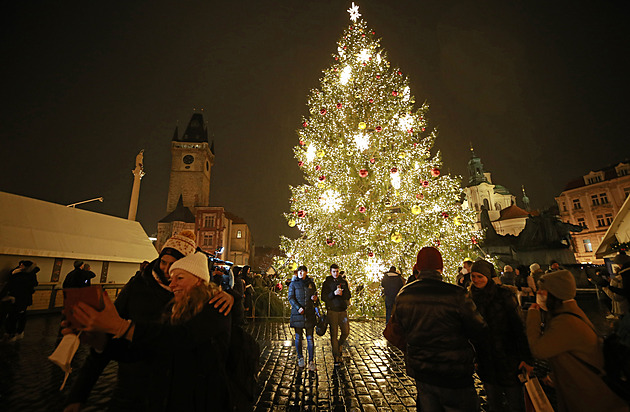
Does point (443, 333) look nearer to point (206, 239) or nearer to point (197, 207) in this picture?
point (206, 239)

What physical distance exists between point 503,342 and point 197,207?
2425 inches

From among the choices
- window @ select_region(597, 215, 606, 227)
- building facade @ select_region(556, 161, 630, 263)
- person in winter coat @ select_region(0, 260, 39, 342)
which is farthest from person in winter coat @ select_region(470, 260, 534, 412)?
window @ select_region(597, 215, 606, 227)

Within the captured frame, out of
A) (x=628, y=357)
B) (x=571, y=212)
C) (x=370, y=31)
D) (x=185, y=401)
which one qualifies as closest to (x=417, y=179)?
(x=370, y=31)

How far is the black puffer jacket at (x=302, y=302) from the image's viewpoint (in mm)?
5969

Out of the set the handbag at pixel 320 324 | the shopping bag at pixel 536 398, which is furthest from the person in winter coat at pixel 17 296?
the shopping bag at pixel 536 398

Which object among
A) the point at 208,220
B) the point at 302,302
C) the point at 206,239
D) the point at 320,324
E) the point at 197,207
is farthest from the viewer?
the point at 197,207

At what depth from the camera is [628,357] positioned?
2.20 m

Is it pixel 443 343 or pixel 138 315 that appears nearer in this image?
pixel 138 315

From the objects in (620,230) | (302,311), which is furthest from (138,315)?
(620,230)

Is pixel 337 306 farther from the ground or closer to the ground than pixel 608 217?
closer to the ground

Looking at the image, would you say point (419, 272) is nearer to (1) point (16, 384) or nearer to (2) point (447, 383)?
(2) point (447, 383)

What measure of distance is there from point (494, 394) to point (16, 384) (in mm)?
7185

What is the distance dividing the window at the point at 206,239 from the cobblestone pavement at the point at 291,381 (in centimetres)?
4871

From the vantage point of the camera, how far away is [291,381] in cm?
513
